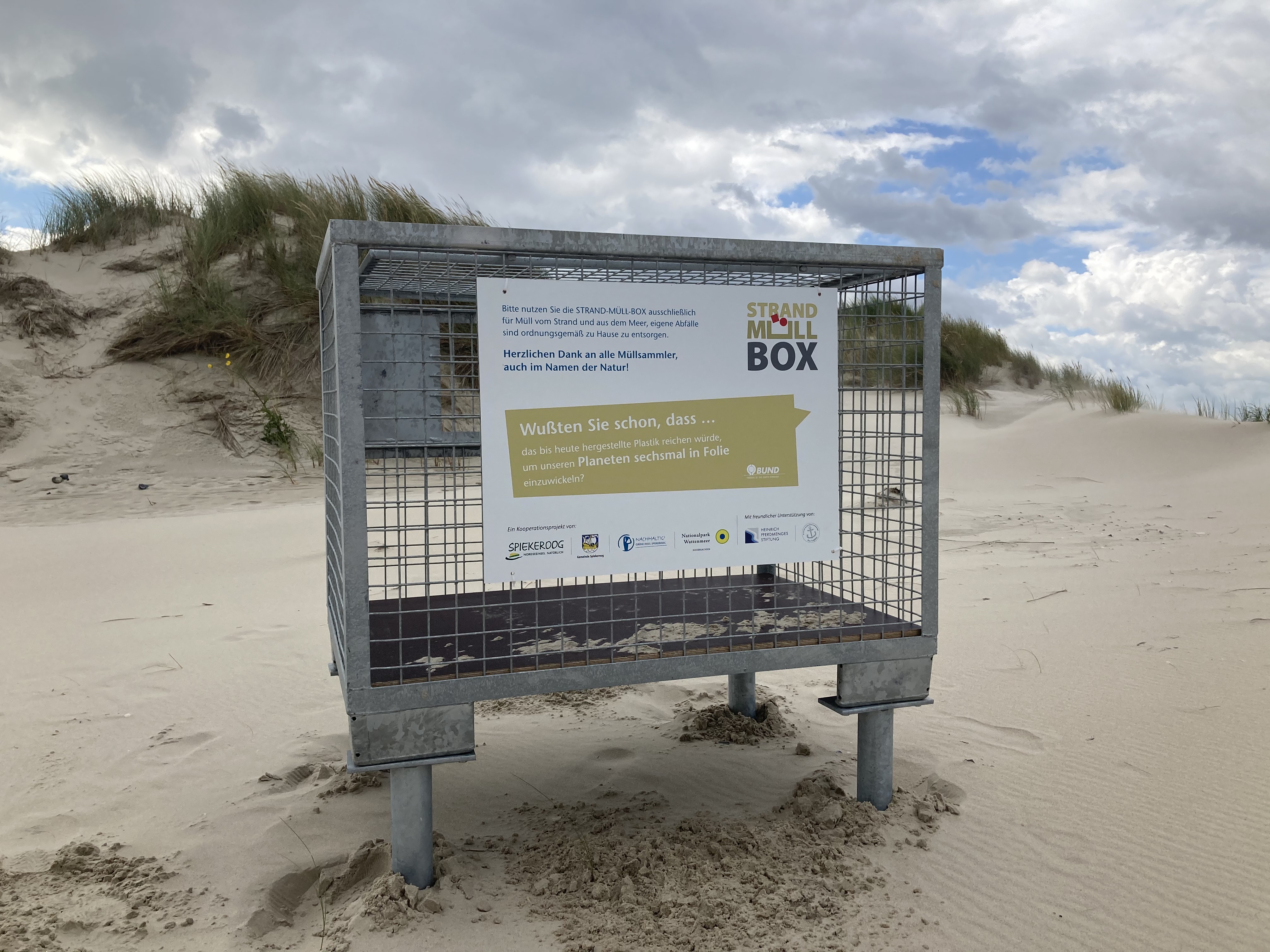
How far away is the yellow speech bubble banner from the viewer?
2848 mm

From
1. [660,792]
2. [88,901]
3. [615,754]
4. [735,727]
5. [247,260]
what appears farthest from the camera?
[247,260]

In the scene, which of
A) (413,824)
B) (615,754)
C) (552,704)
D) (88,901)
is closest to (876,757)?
(615,754)

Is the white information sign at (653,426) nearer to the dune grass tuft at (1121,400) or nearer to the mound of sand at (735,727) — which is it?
the mound of sand at (735,727)

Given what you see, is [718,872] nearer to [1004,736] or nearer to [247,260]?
[1004,736]

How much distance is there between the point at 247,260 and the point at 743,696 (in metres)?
13.4

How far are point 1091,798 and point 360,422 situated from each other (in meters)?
3.24

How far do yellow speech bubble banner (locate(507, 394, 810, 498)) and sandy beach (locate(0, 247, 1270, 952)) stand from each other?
131 cm

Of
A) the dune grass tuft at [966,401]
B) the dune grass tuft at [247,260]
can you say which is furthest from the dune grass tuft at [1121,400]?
the dune grass tuft at [247,260]

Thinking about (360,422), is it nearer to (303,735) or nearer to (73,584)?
(303,735)

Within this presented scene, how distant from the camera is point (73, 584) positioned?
24.9ft

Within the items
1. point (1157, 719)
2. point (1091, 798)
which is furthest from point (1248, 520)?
point (1091, 798)

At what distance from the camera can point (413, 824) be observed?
2.91 meters

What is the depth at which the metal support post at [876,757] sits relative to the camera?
349cm

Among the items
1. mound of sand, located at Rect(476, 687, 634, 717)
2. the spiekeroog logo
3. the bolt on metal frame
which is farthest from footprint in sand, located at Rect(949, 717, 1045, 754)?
the spiekeroog logo
